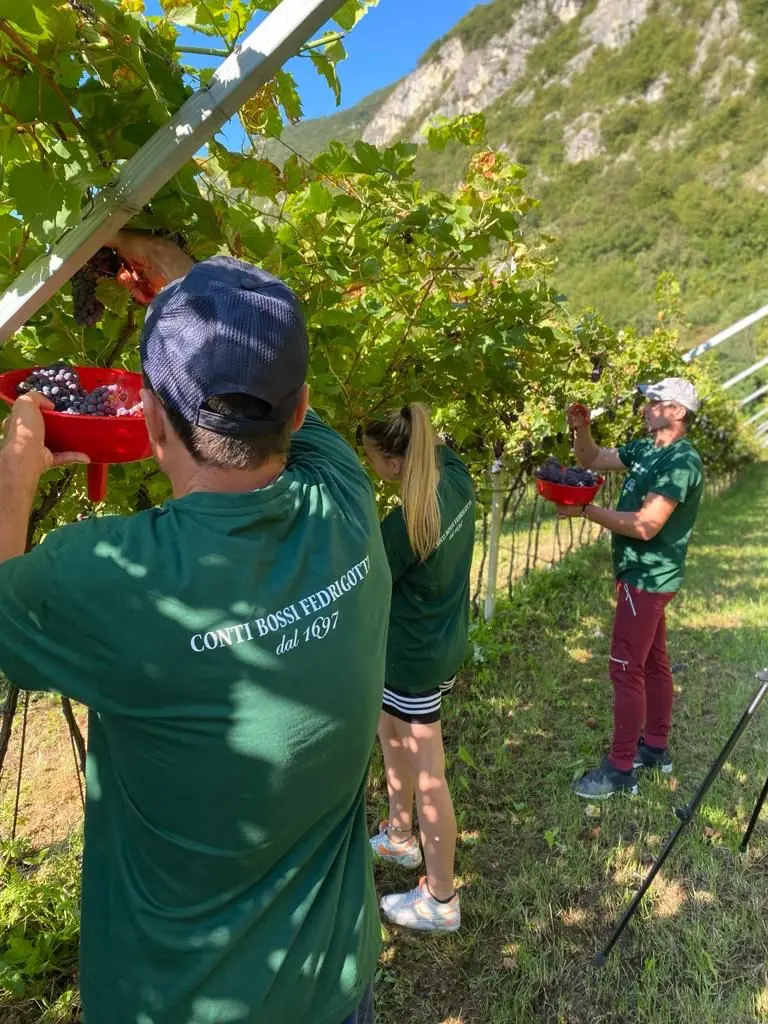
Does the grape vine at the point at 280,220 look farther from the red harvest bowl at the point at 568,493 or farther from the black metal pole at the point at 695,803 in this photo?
the black metal pole at the point at 695,803

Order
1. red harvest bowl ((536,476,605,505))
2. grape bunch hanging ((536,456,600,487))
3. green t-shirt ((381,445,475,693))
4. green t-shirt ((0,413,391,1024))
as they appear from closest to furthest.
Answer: green t-shirt ((0,413,391,1024)) → green t-shirt ((381,445,475,693)) → red harvest bowl ((536,476,605,505)) → grape bunch hanging ((536,456,600,487))

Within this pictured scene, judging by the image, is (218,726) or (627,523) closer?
(218,726)

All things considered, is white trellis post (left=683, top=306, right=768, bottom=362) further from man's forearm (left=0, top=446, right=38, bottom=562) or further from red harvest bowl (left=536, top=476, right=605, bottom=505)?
man's forearm (left=0, top=446, right=38, bottom=562)

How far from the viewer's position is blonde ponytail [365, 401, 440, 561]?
234 centimetres

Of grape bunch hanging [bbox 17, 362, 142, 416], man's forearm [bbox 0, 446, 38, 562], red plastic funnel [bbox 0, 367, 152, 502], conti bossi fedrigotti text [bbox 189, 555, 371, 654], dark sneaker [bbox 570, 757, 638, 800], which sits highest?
grape bunch hanging [bbox 17, 362, 142, 416]

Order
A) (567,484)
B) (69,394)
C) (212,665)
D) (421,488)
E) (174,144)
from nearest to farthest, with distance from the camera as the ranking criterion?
1. (212,665)
2. (174,144)
3. (69,394)
4. (421,488)
5. (567,484)

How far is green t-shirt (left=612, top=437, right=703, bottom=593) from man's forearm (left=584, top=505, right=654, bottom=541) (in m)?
0.09

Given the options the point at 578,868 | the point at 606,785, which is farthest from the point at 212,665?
the point at 606,785

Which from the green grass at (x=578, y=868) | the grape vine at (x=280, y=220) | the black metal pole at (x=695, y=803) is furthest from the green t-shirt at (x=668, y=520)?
the green grass at (x=578, y=868)

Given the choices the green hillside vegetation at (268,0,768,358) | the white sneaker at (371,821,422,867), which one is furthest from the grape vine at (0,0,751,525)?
the green hillside vegetation at (268,0,768,358)

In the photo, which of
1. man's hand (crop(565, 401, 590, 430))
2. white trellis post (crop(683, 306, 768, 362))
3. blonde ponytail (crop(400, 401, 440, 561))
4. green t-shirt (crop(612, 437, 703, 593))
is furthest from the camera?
white trellis post (crop(683, 306, 768, 362))

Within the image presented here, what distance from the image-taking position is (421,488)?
2346 mm

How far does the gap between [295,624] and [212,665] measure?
132mm

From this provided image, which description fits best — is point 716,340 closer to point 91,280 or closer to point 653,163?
point 91,280
